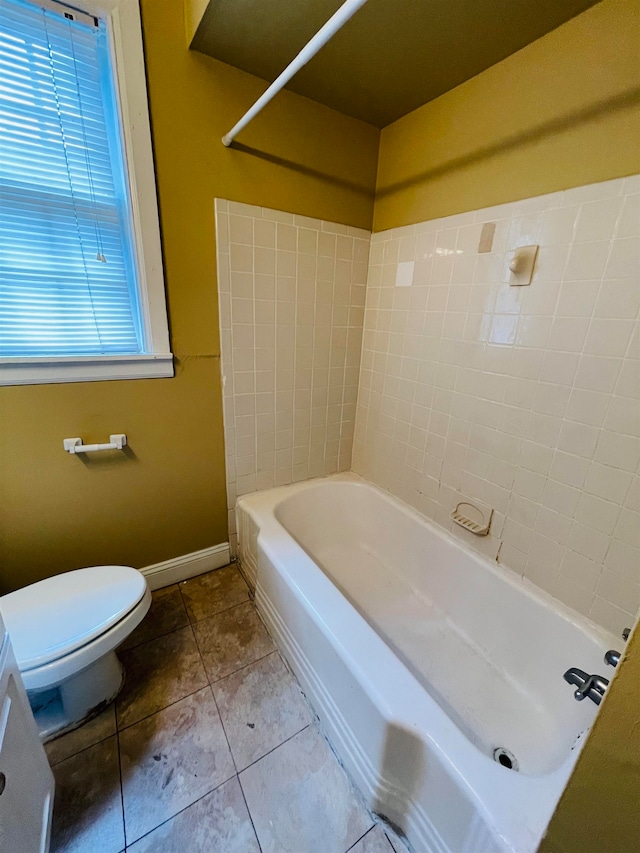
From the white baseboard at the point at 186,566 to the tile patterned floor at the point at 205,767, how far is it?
264 mm

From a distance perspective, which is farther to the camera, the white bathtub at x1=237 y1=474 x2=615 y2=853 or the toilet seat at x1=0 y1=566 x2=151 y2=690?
the toilet seat at x1=0 y1=566 x2=151 y2=690

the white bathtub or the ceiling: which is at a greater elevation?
the ceiling

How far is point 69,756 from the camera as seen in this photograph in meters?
1.01

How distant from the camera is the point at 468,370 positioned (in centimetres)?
135

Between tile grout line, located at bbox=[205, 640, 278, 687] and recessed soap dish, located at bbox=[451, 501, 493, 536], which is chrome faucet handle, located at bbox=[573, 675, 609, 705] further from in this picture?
tile grout line, located at bbox=[205, 640, 278, 687]

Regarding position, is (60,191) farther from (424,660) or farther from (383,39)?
(424,660)

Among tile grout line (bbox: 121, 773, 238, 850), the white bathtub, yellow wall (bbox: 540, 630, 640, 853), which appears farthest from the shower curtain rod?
tile grout line (bbox: 121, 773, 238, 850)

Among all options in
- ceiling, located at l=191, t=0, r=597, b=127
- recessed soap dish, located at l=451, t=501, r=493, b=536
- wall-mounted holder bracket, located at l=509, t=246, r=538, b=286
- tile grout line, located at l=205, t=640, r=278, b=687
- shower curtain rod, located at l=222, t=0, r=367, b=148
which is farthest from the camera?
recessed soap dish, located at l=451, t=501, r=493, b=536

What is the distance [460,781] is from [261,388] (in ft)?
4.76

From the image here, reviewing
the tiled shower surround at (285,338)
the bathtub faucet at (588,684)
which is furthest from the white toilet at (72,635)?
the bathtub faucet at (588,684)

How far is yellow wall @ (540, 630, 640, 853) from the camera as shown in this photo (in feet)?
1.11

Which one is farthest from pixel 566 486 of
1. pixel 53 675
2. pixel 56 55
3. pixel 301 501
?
pixel 56 55

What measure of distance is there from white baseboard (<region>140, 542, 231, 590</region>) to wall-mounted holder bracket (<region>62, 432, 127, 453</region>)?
64cm

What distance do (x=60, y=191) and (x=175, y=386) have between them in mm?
734
